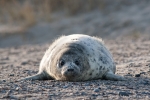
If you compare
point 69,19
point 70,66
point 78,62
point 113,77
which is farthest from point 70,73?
point 69,19

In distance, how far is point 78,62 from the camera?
7.95 metres

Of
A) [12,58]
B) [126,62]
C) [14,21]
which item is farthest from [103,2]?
[126,62]

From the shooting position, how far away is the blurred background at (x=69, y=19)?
18781 millimetres

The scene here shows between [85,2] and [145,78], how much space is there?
13.6m

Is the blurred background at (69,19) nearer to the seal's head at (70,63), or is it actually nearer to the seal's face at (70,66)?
the seal's head at (70,63)

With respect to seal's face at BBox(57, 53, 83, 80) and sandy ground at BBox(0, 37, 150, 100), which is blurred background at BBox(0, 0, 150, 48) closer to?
sandy ground at BBox(0, 37, 150, 100)

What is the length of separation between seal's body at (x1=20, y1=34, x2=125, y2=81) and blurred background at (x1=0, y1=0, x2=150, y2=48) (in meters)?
8.96

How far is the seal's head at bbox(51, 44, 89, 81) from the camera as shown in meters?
7.77

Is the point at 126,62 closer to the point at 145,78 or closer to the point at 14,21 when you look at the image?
the point at 145,78

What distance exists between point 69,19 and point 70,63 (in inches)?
514

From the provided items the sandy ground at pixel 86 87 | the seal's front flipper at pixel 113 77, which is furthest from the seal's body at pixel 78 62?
the sandy ground at pixel 86 87

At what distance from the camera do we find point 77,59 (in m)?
7.95

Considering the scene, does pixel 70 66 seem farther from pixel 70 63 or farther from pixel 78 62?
pixel 78 62

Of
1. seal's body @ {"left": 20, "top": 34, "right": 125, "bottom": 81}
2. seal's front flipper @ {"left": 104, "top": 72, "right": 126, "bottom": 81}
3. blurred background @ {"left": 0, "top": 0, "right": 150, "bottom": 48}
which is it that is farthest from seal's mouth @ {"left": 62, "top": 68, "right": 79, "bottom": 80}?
blurred background @ {"left": 0, "top": 0, "right": 150, "bottom": 48}
